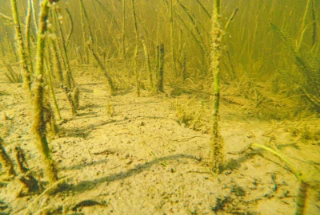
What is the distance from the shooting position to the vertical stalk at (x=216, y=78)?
43.2 inches

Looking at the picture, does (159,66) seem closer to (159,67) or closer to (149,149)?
(159,67)

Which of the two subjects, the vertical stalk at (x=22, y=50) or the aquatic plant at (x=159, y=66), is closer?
the vertical stalk at (x=22, y=50)

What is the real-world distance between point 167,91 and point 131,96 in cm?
60

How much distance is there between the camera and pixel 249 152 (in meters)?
1.70

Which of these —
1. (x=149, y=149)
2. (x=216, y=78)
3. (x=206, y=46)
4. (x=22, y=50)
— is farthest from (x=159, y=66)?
(x=22, y=50)

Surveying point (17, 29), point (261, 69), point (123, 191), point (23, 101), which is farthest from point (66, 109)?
point (261, 69)

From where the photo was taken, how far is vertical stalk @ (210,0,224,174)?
1.10 metres

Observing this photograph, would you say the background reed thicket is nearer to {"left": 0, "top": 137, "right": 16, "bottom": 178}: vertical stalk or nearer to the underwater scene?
the underwater scene

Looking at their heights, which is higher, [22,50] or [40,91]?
[22,50]

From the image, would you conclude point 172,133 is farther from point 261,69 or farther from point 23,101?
point 261,69

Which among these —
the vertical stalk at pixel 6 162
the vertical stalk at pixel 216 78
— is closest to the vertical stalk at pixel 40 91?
the vertical stalk at pixel 6 162

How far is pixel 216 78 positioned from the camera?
1.21m

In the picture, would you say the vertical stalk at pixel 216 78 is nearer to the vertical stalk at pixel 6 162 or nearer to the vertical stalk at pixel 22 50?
the vertical stalk at pixel 22 50

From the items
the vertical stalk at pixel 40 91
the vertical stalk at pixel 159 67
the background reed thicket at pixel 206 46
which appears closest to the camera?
the vertical stalk at pixel 40 91
